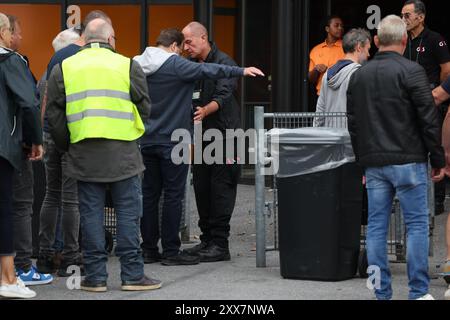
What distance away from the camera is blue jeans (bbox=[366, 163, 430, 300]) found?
7.00m

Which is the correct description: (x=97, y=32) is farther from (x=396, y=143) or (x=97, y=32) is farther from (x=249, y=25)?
(x=249, y=25)

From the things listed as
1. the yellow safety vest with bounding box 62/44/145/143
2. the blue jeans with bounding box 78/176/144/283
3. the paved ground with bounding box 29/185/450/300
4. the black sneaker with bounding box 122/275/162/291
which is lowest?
the paved ground with bounding box 29/185/450/300

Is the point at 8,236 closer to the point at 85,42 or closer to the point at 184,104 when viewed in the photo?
the point at 85,42

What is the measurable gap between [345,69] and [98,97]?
2149 mm

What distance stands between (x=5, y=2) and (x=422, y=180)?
9846 mm

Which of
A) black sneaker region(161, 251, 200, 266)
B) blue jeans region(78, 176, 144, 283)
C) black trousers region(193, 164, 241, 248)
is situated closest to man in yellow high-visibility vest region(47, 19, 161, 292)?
blue jeans region(78, 176, 144, 283)

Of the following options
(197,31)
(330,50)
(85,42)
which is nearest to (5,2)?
(330,50)

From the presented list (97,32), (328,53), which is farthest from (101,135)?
(328,53)

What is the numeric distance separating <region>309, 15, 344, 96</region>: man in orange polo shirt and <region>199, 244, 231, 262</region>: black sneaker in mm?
3190

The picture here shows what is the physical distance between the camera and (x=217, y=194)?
9172 mm

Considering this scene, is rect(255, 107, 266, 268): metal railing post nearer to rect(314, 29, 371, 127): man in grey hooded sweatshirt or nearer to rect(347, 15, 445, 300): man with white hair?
rect(314, 29, 371, 127): man in grey hooded sweatshirt

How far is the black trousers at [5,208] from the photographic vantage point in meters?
7.32

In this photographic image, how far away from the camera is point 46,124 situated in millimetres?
8469

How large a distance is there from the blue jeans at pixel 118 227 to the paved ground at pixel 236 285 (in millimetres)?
176
